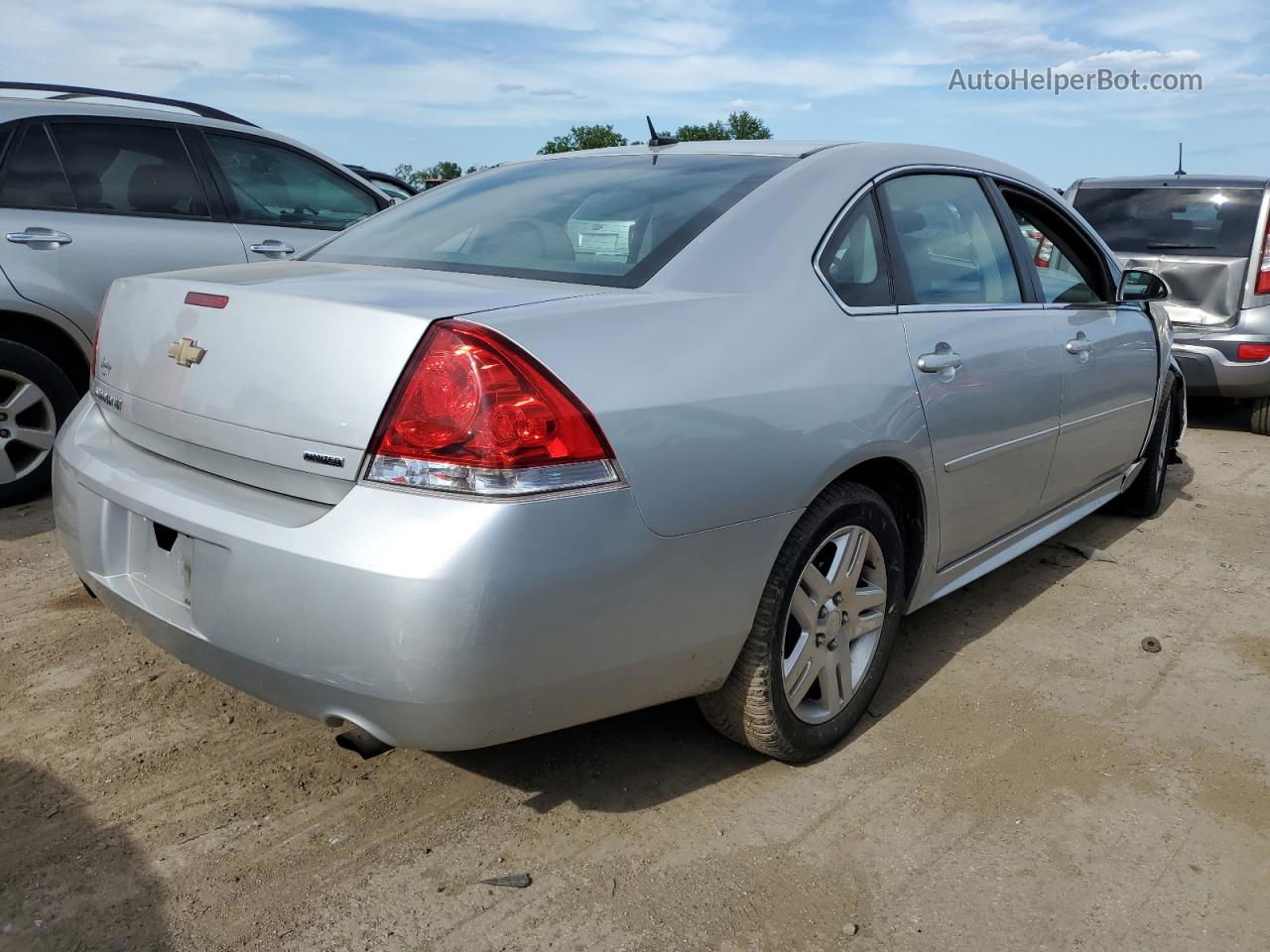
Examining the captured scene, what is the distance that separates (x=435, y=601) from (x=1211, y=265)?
22.5 feet

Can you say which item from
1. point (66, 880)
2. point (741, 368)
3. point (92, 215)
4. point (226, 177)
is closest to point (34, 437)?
point (92, 215)

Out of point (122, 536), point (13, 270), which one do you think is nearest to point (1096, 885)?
point (122, 536)

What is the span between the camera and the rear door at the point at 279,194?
5191 mm

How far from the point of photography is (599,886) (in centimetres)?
A: 221

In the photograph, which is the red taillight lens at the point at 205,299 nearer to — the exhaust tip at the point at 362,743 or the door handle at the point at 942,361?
the exhaust tip at the point at 362,743

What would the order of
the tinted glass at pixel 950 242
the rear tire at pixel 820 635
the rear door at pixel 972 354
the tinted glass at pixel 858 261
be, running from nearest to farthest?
the rear tire at pixel 820 635, the tinted glass at pixel 858 261, the rear door at pixel 972 354, the tinted glass at pixel 950 242

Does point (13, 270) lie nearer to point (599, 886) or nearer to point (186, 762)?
point (186, 762)

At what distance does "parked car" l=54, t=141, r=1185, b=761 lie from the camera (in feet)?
6.34

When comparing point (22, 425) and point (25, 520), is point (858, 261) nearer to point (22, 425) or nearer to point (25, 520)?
point (25, 520)

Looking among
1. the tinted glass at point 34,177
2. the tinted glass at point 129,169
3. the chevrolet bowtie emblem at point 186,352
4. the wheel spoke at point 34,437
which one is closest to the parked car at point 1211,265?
the tinted glass at point 129,169

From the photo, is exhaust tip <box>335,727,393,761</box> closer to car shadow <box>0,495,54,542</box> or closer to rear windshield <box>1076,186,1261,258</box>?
car shadow <box>0,495,54,542</box>

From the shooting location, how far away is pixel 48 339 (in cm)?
466

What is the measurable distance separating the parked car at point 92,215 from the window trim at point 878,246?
298cm

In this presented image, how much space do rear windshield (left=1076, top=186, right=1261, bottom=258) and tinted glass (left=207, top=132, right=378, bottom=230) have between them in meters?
5.14
